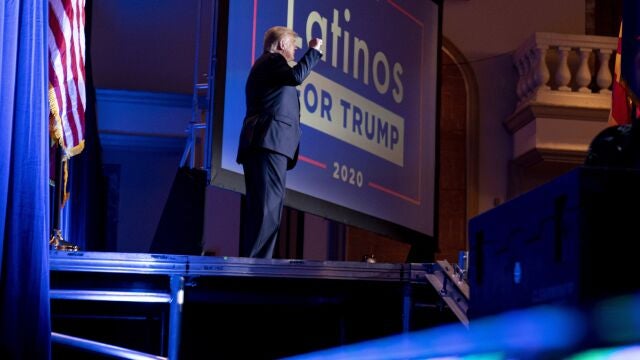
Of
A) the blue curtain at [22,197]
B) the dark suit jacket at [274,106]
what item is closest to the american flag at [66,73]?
the dark suit jacket at [274,106]

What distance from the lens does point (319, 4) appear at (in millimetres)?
5676

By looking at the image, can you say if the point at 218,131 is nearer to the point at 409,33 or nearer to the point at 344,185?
the point at 344,185

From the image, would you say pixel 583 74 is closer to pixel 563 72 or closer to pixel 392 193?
pixel 563 72

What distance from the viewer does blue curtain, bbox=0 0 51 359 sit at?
2652 millimetres

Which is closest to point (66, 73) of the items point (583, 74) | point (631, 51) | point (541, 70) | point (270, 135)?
point (270, 135)

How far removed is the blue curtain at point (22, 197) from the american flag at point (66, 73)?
1021 mm

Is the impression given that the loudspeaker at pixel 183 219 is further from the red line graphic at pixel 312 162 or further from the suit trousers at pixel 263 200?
the suit trousers at pixel 263 200

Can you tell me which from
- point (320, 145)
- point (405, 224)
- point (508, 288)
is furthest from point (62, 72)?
point (405, 224)

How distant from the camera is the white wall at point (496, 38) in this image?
815cm

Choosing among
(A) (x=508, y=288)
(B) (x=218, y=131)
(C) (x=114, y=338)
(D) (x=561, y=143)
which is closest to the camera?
(A) (x=508, y=288)

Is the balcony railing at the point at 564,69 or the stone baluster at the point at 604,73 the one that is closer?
the balcony railing at the point at 564,69

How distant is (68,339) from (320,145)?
2630 mm

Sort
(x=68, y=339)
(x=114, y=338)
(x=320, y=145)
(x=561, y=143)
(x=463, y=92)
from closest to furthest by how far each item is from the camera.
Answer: (x=68, y=339) → (x=114, y=338) → (x=320, y=145) → (x=561, y=143) → (x=463, y=92)

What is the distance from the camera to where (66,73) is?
3971 millimetres
